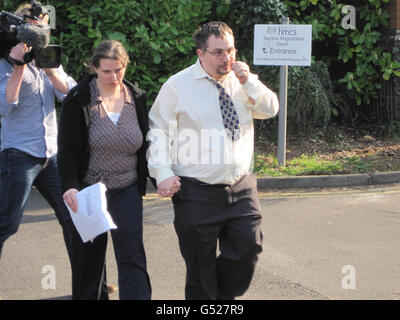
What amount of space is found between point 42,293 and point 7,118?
1.33m

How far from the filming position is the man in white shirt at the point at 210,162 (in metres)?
3.77

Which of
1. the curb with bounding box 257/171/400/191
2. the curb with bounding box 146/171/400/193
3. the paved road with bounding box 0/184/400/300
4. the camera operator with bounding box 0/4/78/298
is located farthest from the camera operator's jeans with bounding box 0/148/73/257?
the curb with bounding box 257/171/400/191

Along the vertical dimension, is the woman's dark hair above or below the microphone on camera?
below

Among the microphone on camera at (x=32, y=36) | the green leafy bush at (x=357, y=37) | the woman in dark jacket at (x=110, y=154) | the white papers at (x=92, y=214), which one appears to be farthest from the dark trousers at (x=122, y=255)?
the green leafy bush at (x=357, y=37)

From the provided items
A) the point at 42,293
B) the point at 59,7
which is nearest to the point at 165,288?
the point at 42,293

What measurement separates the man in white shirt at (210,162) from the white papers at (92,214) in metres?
0.34

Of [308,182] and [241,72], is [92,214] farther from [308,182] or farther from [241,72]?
[308,182]

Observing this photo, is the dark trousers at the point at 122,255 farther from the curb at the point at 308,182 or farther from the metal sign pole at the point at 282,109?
the metal sign pole at the point at 282,109

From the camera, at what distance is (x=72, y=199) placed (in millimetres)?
3844

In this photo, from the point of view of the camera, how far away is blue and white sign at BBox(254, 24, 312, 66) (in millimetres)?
8531

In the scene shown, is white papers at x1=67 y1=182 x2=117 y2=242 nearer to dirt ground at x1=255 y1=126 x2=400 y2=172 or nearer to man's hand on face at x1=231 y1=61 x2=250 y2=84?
man's hand on face at x1=231 y1=61 x2=250 y2=84

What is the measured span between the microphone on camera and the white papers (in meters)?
0.96

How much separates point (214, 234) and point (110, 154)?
0.79 meters

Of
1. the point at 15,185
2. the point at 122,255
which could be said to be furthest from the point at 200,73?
the point at 15,185
